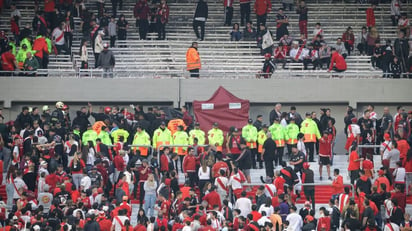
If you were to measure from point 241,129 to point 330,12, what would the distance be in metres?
10.1

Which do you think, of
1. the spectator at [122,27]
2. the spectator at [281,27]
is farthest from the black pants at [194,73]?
the spectator at [281,27]

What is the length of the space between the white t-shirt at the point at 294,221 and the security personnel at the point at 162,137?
20.1ft

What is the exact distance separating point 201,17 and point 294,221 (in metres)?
14.7

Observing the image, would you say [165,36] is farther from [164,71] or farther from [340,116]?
[340,116]

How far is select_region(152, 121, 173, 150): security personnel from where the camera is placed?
3412 centimetres

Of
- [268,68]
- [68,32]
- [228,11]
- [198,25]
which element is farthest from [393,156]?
[68,32]

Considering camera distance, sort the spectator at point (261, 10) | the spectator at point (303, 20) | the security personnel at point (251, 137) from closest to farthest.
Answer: the security personnel at point (251, 137), the spectator at point (261, 10), the spectator at point (303, 20)

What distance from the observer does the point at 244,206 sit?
1170 inches

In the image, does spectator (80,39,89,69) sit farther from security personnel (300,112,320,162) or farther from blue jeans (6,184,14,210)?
blue jeans (6,184,14,210)

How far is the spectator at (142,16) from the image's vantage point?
138 ft

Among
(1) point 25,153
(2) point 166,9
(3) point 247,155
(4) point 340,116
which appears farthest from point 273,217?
(2) point 166,9

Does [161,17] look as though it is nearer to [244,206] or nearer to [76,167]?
[76,167]

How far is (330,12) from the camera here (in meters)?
45.2

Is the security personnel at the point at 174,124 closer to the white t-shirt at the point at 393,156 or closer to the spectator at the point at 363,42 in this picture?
the white t-shirt at the point at 393,156
